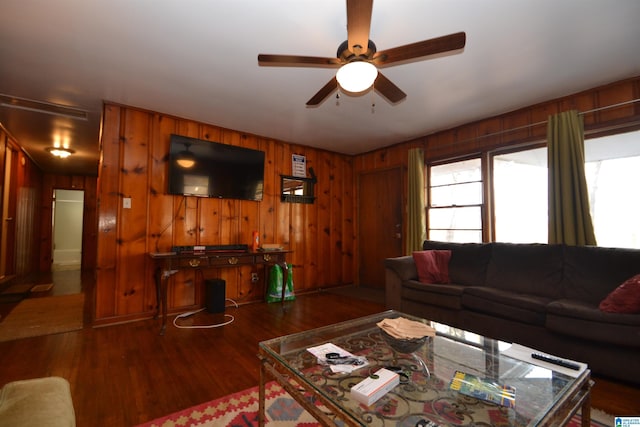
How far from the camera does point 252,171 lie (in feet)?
13.1

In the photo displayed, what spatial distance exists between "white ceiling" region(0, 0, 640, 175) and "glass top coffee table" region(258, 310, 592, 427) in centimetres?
203

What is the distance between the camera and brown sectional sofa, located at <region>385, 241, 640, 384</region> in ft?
6.13

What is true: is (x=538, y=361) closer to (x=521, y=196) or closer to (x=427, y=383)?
(x=427, y=383)

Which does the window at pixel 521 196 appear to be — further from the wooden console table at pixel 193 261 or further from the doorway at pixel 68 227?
the doorway at pixel 68 227

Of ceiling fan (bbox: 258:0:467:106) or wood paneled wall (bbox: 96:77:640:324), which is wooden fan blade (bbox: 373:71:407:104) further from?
wood paneled wall (bbox: 96:77:640:324)

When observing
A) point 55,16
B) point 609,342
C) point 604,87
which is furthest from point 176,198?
point 604,87

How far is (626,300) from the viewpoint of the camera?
190cm

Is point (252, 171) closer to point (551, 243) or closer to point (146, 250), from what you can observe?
point (146, 250)

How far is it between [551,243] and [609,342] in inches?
48.0

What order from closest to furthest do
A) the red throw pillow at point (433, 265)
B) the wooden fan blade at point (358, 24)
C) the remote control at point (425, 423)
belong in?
1. the remote control at point (425, 423)
2. the wooden fan blade at point (358, 24)
3. the red throw pillow at point (433, 265)

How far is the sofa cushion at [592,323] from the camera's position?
1776 millimetres

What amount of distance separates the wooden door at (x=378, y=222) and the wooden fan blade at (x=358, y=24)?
3.17m

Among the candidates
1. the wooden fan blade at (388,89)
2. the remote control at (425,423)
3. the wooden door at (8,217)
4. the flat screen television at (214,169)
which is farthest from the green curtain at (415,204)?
the wooden door at (8,217)

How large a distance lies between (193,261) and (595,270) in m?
3.66
